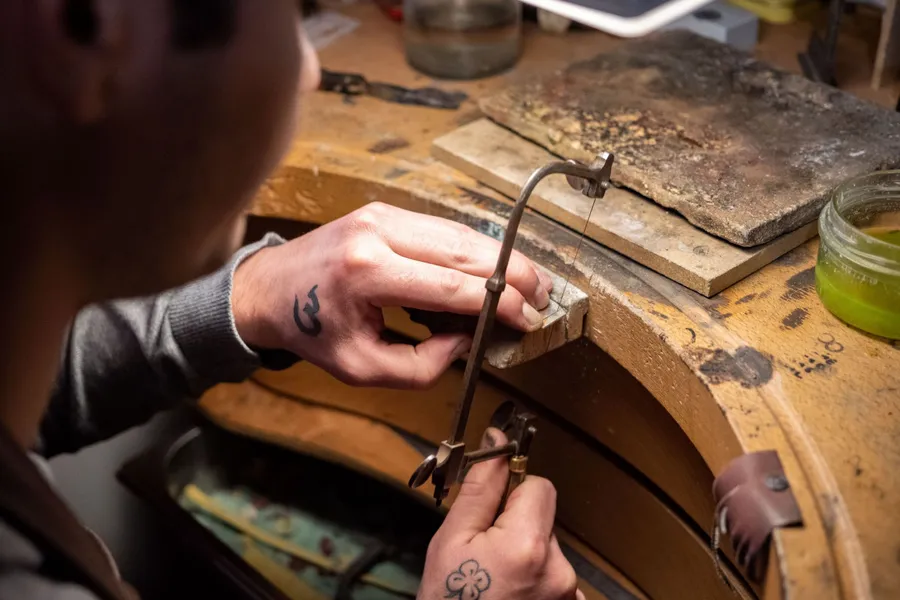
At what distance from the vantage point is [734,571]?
0.96 metres

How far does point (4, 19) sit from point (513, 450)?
610 millimetres

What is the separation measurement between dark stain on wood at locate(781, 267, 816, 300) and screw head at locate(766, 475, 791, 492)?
242 millimetres

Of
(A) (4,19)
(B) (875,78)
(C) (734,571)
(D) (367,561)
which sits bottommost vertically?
(D) (367,561)

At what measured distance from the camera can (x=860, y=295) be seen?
2.52ft

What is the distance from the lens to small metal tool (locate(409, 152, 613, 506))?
0.74 meters

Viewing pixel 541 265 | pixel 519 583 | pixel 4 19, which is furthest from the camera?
pixel 541 265

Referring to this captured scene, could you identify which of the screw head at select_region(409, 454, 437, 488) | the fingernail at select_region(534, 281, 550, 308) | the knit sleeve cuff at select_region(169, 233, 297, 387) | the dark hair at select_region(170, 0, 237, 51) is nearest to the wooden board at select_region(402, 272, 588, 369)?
the fingernail at select_region(534, 281, 550, 308)

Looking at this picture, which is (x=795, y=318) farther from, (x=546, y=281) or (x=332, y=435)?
(x=332, y=435)

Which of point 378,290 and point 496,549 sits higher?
point 378,290

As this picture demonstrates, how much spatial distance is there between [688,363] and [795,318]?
13 centimetres

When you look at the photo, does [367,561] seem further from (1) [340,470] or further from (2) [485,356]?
(2) [485,356]

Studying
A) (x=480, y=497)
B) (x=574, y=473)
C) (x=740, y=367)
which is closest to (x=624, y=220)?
(x=740, y=367)

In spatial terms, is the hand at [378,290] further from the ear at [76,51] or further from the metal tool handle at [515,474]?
the ear at [76,51]

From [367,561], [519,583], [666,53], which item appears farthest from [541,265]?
[367,561]
